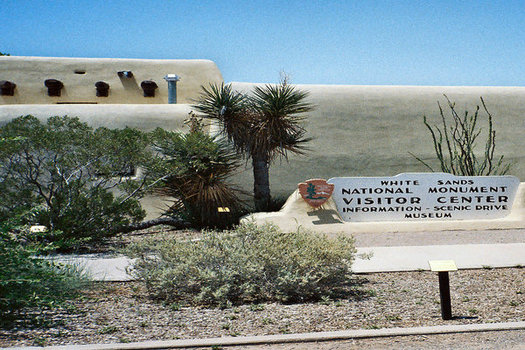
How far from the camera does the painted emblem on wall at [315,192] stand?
1408 centimetres

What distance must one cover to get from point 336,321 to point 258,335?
2.98 feet

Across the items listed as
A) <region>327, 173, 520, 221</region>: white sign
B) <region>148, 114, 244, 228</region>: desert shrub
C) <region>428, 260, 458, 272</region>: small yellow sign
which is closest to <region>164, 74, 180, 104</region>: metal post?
<region>148, 114, 244, 228</region>: desert shrub

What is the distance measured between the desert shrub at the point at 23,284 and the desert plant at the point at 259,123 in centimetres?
887

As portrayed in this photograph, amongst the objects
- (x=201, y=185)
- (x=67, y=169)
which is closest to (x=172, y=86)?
(x=201, y=185)

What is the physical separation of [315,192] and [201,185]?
8.93 ft

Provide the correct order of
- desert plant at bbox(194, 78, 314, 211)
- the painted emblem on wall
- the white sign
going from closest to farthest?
the painted emblem on wall → the white sign → desert plant at bbox(194, 78, 314, 211)

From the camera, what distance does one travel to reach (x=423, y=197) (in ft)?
48.5

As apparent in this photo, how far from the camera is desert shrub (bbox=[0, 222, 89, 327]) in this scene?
6027 mm

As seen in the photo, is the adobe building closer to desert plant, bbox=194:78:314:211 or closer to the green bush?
desert plant, bbox=194:78:314:211

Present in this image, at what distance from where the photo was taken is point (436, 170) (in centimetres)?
1839

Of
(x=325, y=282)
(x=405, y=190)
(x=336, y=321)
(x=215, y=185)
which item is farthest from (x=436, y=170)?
(x=336, y=321)

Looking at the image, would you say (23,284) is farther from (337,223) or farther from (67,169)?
(337,223)

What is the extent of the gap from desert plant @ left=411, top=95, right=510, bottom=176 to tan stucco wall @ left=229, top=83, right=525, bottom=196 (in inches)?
8.5

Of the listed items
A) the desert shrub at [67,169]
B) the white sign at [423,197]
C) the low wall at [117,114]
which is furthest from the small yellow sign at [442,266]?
the low wall at [117,114]
